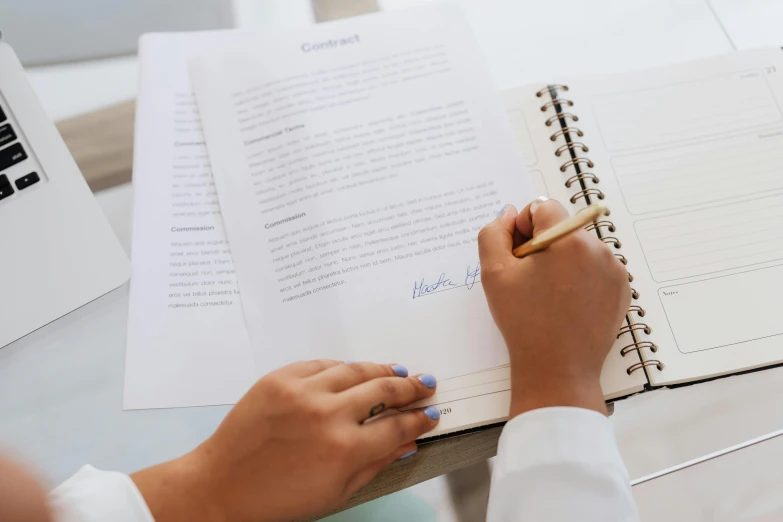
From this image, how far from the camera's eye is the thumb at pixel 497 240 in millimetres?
490

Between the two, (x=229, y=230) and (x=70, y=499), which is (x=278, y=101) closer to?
(x=229, y=230)

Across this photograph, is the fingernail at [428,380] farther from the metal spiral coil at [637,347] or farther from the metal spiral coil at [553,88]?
the metal spiral coil at [553,88]

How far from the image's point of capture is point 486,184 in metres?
0.56

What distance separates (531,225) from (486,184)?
73mm

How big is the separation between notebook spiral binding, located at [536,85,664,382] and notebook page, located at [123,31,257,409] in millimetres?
322

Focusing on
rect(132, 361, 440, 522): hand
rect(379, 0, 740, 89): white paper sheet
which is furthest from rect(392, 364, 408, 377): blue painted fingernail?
rect(379, 0, 740, 89): white paper sheet

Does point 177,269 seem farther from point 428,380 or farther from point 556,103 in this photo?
point 556,103

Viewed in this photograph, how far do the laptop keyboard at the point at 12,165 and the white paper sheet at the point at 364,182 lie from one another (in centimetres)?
16

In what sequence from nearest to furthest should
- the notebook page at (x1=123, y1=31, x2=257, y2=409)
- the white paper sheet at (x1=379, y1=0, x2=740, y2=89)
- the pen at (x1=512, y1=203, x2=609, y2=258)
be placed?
1. the pen at (x1=512, y1=203, x2=609, y2=258)
2. the notebook page at (x1=123, y1=31, x2=257, y2=409)
3. the white paper sheet at (x1=379, y1=0, x2=740, y2=89)

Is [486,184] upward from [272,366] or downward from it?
upward

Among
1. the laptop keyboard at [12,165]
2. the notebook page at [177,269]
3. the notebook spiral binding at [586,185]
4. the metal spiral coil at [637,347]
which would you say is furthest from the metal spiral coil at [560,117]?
the laptop keyboard at [12,165]

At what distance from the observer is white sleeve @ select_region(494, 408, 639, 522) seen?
0.43 m

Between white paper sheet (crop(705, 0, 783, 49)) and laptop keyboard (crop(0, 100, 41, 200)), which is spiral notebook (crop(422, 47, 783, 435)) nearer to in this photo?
white paper sheet (crop(705, 0, 783, 49))

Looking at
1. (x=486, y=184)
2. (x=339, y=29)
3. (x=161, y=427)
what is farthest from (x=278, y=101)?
(x=161, y=427)
